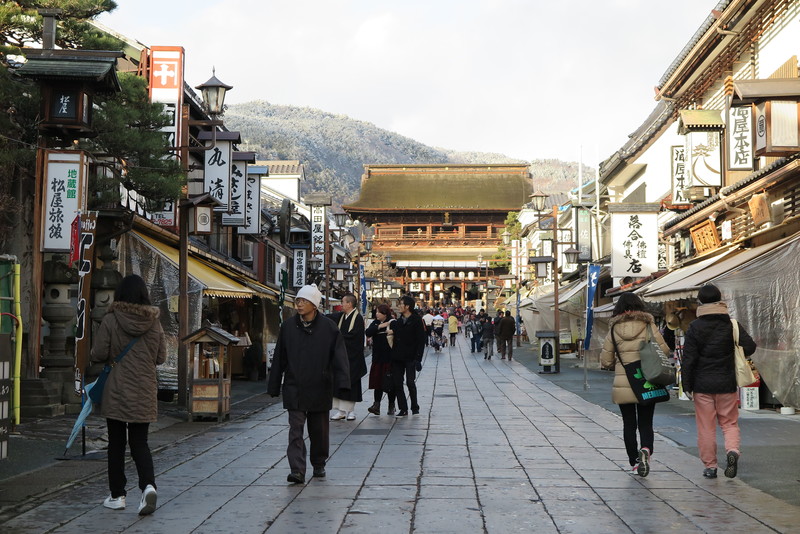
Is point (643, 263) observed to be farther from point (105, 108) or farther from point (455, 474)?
point (455, 474)

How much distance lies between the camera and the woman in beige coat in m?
8.42

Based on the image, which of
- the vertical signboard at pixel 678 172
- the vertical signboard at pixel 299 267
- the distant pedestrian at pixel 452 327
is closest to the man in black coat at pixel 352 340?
the vertical signboard at pixel 678 172

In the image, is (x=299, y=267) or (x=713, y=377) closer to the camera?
(x=713, y=377)

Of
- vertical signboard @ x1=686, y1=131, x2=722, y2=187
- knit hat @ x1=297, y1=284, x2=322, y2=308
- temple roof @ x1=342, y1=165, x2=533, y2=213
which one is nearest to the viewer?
knit hat @ x1=297, y1=284, x2=322, y2=308

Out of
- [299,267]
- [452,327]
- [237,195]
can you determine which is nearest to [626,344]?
[237,195]

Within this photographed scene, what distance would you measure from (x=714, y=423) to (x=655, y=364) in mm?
714

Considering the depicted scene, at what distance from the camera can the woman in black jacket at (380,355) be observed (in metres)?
14.0

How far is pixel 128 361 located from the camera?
6742 millimetres

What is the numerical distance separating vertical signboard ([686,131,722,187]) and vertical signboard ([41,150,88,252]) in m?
12.5

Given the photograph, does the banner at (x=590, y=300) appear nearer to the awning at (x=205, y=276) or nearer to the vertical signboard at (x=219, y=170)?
the awning at (x=205, y=276)

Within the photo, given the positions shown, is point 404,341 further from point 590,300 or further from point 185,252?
point 590,300

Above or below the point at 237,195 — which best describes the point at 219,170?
above

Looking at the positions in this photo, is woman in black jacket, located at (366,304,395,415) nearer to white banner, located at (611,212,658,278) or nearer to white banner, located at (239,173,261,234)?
white banner, located at (239,173,261,234)

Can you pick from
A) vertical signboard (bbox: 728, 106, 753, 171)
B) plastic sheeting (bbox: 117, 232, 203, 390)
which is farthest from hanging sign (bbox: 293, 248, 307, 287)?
vertical signboard (bbox: 728, 106, 753, 171)
